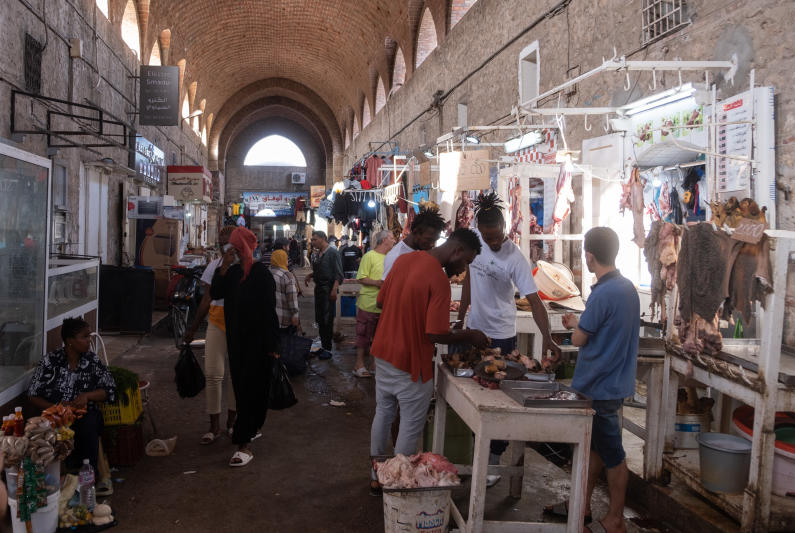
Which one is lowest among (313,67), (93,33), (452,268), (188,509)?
(188,509)

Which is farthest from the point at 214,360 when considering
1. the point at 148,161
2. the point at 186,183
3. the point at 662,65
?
the point at 186,183

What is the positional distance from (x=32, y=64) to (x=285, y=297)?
6093 millimetres

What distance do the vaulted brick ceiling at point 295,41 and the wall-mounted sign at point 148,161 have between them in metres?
2.87

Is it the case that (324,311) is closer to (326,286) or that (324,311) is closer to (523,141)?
(326,286)

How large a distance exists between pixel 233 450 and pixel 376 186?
821cm

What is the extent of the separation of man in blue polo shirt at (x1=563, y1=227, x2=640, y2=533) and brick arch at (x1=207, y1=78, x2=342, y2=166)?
29951 mm

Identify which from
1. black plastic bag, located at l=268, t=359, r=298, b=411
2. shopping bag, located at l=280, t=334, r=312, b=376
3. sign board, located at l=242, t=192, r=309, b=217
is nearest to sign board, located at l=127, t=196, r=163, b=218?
shopping bag, located at l=280, t=334, r=312, b=376

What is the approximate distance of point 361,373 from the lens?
7.64 meters

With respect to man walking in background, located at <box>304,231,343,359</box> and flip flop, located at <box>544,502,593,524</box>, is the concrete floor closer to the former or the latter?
flip flop, located at <box>544,502,593,524</box>

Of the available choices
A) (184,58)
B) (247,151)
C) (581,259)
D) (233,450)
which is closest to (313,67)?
(184,58)

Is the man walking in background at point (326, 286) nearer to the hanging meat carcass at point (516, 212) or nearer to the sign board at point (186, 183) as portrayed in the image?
the hanging meat carcass at point (516, 212)

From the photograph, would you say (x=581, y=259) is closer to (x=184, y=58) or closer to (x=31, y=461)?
(x=31, y=461)

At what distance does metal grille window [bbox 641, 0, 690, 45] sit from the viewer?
5.41 m

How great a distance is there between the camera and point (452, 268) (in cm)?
387
